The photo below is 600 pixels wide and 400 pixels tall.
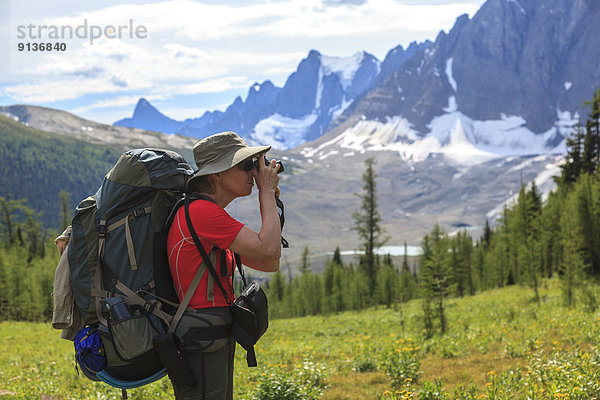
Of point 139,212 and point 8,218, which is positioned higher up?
point 8,218

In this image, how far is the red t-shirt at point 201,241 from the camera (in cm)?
409

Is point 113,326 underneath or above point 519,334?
above

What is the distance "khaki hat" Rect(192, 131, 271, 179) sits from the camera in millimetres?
4262

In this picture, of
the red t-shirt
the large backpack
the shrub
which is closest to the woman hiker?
the red t-shirt

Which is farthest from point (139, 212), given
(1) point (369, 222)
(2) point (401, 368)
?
(1) point (369, 222)

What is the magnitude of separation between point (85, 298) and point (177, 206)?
3.56 feet

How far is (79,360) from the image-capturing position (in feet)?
14.0

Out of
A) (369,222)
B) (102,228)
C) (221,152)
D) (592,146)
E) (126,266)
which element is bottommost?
(369,222)

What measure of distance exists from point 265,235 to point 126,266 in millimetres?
1209

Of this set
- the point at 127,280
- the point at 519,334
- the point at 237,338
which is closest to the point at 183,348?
the point at 237,338

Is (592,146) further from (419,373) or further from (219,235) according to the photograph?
(219,235)

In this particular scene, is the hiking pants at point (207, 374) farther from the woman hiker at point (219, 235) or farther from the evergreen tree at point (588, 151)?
the evergreen tree at point (588, 151)

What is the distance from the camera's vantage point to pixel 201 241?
414cm

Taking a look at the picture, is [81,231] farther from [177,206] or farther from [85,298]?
[177,206]
